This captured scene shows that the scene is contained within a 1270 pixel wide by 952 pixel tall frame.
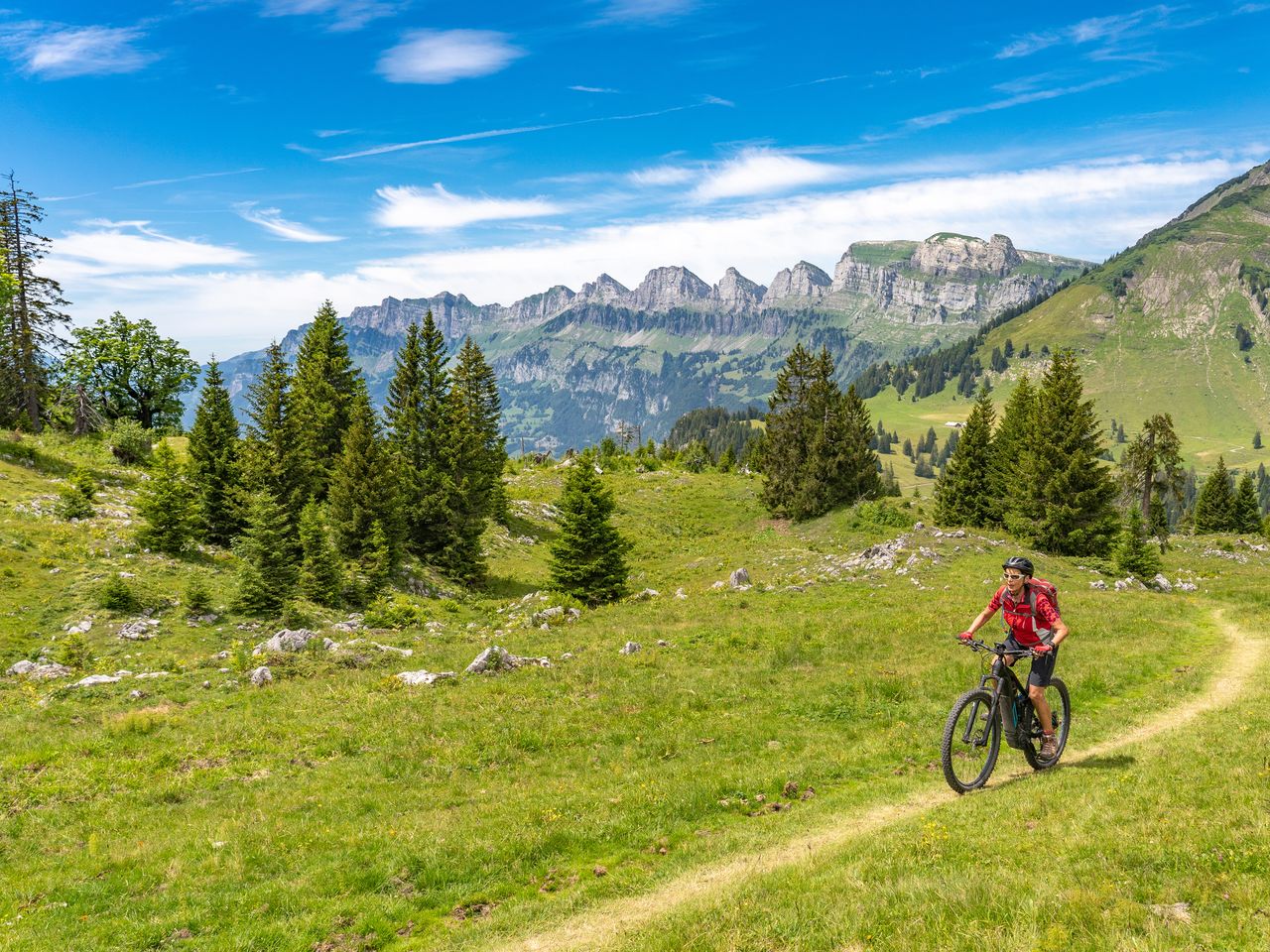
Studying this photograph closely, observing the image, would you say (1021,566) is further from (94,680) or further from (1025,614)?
(94,680)

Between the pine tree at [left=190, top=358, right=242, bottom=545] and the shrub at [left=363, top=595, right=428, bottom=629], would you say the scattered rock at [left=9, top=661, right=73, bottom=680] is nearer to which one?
the shrub at [left=363, top=595, right=428, bottom=629]

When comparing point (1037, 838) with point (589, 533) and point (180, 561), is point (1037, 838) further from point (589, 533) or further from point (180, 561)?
point (180, 561)

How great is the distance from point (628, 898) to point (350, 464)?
36.9m

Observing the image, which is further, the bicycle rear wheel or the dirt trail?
the bicycle rear wheel

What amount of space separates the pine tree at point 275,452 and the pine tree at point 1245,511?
11813 cm

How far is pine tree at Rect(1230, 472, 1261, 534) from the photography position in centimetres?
9425

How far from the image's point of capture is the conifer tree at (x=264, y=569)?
30609mm

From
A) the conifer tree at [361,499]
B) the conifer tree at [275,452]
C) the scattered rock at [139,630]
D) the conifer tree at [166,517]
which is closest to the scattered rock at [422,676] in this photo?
the scattered rock at [139,630]

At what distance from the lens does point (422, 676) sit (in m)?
21.3

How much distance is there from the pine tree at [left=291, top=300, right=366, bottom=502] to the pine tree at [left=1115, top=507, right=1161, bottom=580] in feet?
165

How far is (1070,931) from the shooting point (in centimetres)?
689

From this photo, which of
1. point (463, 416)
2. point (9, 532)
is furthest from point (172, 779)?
point (463, 416)

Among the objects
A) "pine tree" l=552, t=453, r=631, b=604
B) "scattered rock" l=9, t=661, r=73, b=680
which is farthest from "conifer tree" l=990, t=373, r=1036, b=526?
"scattered rock" l=9, t=661, r=73, b=680

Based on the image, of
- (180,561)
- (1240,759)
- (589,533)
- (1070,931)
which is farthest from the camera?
(589,533)
